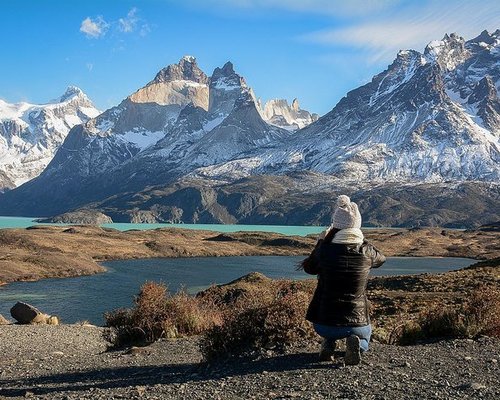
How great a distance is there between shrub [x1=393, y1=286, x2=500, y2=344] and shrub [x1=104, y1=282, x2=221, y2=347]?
5955 millimetres

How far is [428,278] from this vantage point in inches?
2131

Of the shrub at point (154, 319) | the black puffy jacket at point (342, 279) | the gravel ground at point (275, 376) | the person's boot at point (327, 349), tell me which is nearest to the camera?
the gravel ground at point (275, 376)

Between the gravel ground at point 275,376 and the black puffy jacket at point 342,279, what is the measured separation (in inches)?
39.3

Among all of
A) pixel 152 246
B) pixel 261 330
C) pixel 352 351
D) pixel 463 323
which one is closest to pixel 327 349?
pixel 352 351

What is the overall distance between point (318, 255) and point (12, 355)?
12.8 metres

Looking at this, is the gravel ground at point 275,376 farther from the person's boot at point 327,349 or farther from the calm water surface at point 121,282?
the calm water surface at point 121,282

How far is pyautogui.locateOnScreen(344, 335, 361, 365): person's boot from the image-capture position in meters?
10.7

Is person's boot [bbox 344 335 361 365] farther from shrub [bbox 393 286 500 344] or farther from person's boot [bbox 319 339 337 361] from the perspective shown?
shrub [bbox 393 286 500 344]

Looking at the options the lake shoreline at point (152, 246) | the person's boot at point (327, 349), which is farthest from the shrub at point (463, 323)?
the lake shoreline at point (152, 246)

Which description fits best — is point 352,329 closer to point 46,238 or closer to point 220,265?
point 220,265

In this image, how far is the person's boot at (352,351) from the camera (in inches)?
423

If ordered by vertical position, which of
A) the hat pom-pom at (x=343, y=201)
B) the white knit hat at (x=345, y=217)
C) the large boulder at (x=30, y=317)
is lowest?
the large boulder at (x=30, y=317)

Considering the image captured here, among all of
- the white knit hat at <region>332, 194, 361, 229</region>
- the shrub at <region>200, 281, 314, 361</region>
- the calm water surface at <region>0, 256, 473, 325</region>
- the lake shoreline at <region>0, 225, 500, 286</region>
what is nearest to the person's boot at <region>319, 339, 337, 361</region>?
the shrub at <region>200, 281, 314, 361</region>

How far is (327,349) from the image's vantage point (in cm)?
1123
